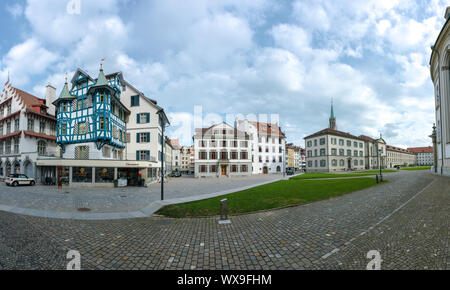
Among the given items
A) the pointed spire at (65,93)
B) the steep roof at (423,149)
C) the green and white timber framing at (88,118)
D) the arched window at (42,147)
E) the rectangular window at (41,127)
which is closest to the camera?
the green and white timber framing at (88,118)

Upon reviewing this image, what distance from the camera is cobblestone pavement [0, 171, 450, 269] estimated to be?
460 cm

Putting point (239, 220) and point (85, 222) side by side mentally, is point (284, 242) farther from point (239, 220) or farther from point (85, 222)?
point (85, 222)

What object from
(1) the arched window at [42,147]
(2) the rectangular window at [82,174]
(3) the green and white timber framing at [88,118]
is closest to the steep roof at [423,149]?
(3) the green and white timber framing at [88,118]

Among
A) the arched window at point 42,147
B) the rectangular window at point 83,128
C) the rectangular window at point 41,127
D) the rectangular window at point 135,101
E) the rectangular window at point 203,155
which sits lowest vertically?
the rectangular window at point 203,155

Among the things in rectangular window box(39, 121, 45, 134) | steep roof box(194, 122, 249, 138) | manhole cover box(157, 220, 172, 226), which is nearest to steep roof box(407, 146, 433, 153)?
steep roof box(194, 122, 249, 138)

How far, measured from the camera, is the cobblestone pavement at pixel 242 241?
4.60m

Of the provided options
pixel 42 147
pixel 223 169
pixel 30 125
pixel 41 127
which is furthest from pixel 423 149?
pixel 30 125

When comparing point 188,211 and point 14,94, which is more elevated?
point 14,94

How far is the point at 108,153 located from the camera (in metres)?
27.2

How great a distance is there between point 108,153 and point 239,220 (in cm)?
2527

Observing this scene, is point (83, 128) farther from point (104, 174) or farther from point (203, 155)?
point (203, 155)

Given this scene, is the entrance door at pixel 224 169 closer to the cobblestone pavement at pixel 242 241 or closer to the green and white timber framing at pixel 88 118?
the green and white timber framing at pixel 88 118

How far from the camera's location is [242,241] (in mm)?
5965
